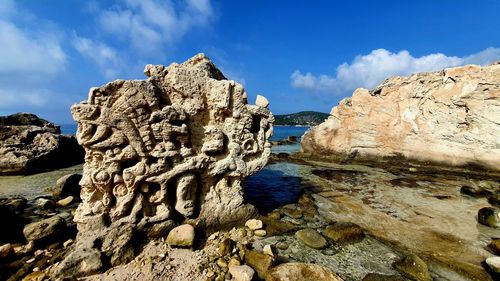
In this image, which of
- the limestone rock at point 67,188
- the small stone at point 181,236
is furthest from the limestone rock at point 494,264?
the limestone rock at point 67,188

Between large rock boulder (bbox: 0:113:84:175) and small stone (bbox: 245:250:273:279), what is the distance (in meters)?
15.8

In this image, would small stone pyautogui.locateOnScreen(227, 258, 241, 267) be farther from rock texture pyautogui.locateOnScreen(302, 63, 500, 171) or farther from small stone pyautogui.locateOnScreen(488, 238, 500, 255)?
rock texture pyautogui.locateOnScreen(302, 63, 500, 171)

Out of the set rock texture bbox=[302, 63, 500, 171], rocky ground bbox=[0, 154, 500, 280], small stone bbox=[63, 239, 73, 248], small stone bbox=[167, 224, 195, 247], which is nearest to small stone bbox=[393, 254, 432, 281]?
rocky ground bbox=[0, 154, 500, 280]

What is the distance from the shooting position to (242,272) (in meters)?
5.26

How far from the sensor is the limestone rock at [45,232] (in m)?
6.30

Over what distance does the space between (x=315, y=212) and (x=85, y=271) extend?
726cm

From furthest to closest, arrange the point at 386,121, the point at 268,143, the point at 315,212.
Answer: the point at 386,121, the point at 315,212, the point at 268,143

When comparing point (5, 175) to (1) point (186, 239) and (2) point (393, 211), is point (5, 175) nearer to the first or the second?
(1) point (186, 239)

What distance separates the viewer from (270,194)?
1197 cm

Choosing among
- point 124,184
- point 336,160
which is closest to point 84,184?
point 124,184

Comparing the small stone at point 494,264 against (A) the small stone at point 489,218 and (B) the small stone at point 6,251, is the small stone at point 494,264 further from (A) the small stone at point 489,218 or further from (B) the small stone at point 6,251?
(B) the small stone at point 6,251

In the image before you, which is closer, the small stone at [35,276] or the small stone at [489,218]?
the small stone at [35,276]

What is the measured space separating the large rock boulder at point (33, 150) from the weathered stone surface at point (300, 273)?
1668 centimetres

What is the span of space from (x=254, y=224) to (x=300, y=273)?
2547 mm
